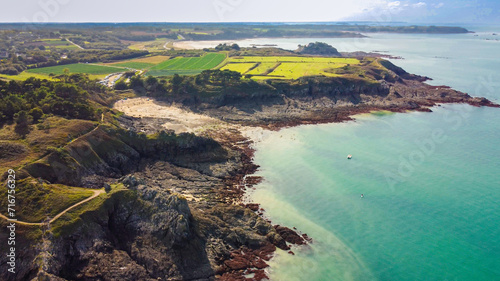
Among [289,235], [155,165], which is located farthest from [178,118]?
[289,235]

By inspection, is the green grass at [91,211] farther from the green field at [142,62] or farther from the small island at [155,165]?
the green field at [142,62]

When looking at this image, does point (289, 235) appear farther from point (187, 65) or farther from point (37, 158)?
point (187, 65)

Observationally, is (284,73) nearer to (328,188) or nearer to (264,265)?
(328,188)

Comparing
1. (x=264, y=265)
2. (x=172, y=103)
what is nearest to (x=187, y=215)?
(x=264, y=265)

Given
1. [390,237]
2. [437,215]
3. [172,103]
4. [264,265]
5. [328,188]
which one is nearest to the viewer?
[264,265]

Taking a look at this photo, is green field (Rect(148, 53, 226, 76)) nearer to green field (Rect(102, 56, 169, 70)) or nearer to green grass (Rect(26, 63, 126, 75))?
green field (Rect(102, 56, 169, 70))

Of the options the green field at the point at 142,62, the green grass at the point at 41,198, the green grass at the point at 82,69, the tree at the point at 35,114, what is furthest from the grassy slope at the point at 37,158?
the green field at the point at 142,62
